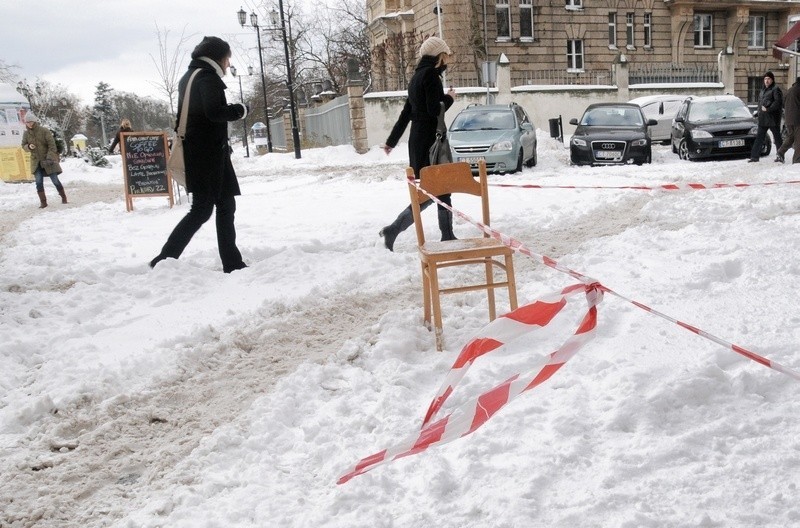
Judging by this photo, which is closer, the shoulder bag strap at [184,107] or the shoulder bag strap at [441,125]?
the shoulder bag strap at [184,107]

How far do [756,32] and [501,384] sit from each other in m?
44.2

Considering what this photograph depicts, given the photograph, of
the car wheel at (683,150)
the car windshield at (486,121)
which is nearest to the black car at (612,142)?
the car wheel at (683,150)

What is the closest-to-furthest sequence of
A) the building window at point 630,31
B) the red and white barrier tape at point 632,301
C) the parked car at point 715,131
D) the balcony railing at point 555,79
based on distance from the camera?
the red and white barrier tape at point 632,301
the parked car at point 715,131
the balcony railing at point 555,79
the building window at point 630,31

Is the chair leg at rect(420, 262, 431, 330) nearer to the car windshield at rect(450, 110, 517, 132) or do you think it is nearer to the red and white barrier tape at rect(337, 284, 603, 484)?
the red and white barrier tape at rect(337, 284, 603, 484)

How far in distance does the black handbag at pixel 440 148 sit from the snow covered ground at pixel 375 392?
39.4 inches

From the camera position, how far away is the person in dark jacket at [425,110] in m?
6.45

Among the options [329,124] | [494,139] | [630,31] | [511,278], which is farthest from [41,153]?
[630,31]

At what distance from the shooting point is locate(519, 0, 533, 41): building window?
35000mm

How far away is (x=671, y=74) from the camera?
3123 centimetres

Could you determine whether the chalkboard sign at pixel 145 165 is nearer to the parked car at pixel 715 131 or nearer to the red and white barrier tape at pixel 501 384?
the red and white barrier tape at pixel 501 384

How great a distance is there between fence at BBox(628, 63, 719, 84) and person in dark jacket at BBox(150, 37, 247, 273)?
27.4m

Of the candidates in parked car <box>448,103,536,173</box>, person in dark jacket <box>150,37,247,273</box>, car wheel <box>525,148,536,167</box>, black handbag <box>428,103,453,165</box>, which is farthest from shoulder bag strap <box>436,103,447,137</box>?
car wheel <box>525,148,536,167</box>

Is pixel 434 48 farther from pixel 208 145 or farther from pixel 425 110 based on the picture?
pixel 208 145

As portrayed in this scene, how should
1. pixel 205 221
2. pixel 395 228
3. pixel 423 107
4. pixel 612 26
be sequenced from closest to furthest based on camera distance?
1. pixel 205 221
2. pixel 423 107
3. pixel 395 228
4. pixel 612 26
